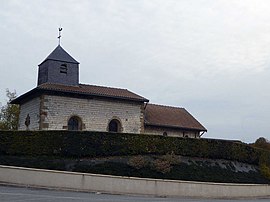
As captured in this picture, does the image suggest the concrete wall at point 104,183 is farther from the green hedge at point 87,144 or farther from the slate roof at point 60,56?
the slate roof at point 60,56

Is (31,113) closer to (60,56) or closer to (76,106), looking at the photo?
(76,106)

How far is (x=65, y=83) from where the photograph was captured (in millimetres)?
34562

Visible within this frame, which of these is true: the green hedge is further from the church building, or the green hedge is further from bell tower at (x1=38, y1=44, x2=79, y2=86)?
bell tower at (x1=38, y1=44, x2=79, y2=86)

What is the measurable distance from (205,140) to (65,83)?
1302cm

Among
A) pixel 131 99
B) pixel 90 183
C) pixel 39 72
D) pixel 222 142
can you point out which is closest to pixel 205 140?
pixel 222 142

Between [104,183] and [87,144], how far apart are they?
414 cm

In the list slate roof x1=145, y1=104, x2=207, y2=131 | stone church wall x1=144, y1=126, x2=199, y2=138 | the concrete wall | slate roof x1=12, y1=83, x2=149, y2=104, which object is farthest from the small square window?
the concrete wall

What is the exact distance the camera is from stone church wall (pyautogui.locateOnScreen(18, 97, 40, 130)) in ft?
103

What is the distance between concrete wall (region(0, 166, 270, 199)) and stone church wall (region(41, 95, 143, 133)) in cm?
974

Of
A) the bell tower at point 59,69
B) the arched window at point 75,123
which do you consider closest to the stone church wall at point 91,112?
the arched window at point 75,123

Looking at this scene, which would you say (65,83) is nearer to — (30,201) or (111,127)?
(111,127)

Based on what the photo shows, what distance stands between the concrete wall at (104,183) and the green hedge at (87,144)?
11.5 feet

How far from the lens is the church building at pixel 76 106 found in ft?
102

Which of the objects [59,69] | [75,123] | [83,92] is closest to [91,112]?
[75,123]
